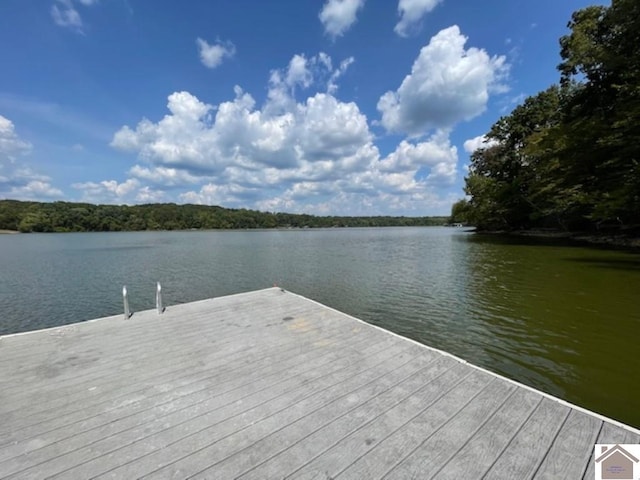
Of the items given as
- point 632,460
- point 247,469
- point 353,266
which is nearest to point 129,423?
point 247,469

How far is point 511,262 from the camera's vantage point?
610 inches

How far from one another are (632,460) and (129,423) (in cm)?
379

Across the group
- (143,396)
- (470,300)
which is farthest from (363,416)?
(470,300)

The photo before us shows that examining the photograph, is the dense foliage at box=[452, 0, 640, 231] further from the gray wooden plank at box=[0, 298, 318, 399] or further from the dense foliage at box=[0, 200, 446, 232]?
the dense foliage at box=[0, 200, 446, 232]

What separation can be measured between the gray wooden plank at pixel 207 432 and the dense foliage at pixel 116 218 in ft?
324

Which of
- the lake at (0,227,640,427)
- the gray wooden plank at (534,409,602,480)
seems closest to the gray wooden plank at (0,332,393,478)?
the gray wooden plank at (534,409,602,480)

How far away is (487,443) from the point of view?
2193 millimetres

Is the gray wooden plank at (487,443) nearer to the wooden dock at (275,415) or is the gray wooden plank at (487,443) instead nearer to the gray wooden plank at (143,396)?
the wooden dock at (275,415)

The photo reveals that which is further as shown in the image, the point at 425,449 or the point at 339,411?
the point at 339,411

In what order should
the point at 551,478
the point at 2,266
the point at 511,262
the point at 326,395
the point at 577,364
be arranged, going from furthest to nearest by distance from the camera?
the point at 2,266 < the point at 511,262 < the point at 577,364 < the point at 326,395 < the point at 551,478

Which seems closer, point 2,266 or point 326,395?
point 326,395

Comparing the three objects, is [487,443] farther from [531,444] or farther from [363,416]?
[363,416]

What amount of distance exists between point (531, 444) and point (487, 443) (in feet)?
1.06

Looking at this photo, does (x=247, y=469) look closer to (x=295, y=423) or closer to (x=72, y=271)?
(x=295, y=423)
